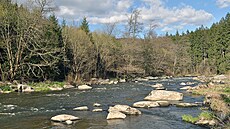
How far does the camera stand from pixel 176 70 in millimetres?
76500

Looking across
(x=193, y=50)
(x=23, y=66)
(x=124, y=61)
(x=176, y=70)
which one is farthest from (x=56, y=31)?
(x=193, y=50)

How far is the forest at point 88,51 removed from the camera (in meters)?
37.3

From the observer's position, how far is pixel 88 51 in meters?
50.4

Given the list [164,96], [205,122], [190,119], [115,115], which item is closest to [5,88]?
[164,96]

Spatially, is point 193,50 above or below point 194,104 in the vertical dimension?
above

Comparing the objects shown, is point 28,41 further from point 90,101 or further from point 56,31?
point 90,101

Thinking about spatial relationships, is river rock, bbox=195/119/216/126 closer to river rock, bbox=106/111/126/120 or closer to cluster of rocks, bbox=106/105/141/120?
cluster of rocks, bbox=106/105/141/120

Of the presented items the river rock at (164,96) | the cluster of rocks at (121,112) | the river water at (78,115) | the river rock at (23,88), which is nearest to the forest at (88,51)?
the river rock at (23,88)

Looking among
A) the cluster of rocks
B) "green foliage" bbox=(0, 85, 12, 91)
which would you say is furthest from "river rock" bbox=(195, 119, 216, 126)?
"green foliage" bbox=(0, 85, 12, 91)

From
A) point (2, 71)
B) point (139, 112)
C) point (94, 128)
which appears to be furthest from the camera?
point (2, 71)

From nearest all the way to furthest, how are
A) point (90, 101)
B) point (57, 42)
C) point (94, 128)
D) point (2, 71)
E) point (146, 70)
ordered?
point (94, 128)
point (90, 101)
point (2, 71)
point (57, 42)
point (146, 70)

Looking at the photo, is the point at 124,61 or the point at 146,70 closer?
the point at 124,61

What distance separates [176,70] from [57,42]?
137 ft

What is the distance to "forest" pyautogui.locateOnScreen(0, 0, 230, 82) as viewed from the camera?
37312 millimetres
